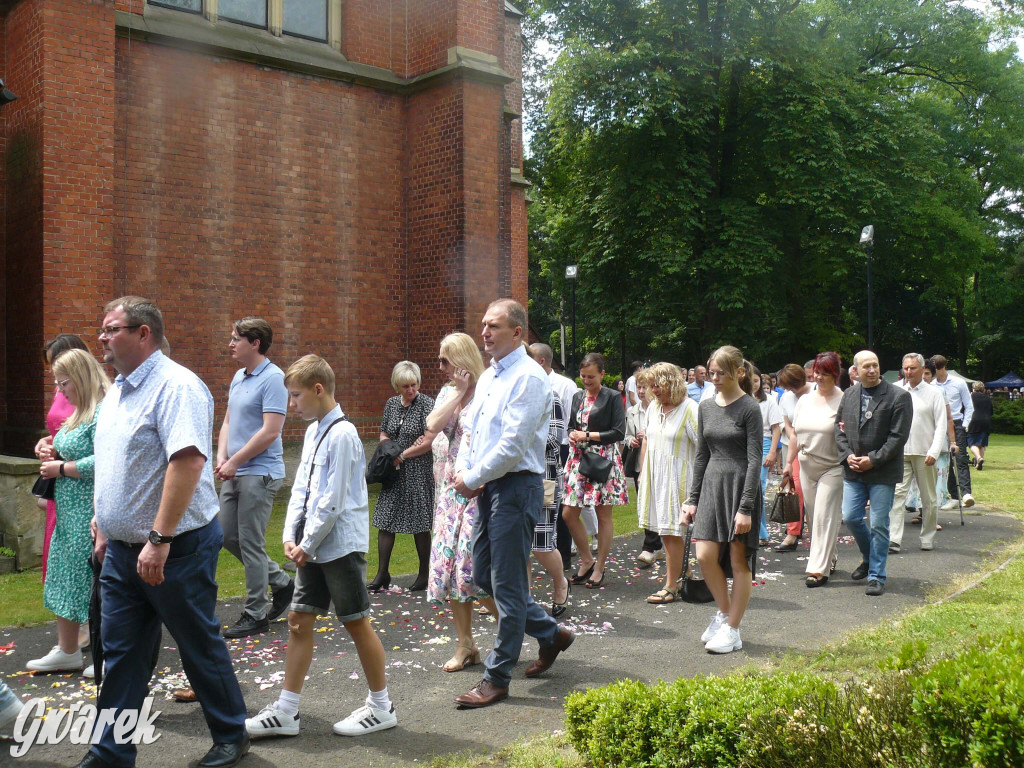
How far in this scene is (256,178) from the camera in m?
13.8

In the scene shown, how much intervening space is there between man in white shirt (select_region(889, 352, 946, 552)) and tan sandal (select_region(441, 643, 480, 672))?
20.1ft

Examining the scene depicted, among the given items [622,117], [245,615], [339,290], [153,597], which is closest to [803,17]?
[622,117]

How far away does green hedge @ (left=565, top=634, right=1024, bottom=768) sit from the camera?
3051 millimetres

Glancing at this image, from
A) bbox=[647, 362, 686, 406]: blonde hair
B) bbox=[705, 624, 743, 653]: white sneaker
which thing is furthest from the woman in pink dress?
bbox=[647, 362, 686, 406]: blonde hair

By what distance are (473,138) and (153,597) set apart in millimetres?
11984

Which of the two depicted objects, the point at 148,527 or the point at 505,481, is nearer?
the point at 148,527

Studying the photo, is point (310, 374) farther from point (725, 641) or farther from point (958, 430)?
point (958, 430)

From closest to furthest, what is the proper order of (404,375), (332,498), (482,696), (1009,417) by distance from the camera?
(332,498), (482,696), (404,375), (1009,417)

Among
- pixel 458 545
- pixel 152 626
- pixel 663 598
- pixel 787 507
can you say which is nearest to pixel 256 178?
pixel 787 507

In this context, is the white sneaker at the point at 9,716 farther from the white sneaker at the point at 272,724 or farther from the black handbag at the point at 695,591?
the black handbag at the point at 695,591

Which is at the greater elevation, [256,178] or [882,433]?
[256,178]

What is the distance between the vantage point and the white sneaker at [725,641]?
6145 millimetres

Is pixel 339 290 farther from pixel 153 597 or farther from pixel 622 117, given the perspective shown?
pixel 622 117

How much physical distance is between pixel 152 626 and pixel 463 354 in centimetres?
278
